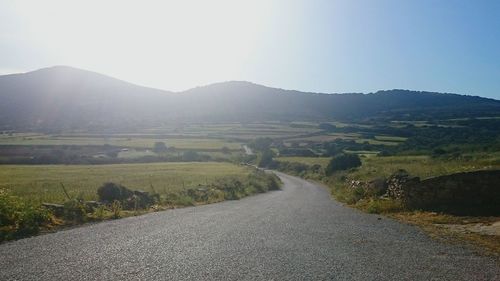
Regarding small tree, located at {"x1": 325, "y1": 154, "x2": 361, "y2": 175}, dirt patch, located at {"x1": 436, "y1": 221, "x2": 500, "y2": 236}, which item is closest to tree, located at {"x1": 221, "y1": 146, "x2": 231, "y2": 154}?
small tree, located at {"x1": 325, "y1": 154, "x2": 361, "y2": 175}

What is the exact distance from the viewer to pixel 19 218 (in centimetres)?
1608

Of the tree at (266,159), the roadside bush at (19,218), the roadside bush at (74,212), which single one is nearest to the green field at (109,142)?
the tree at (266,159)

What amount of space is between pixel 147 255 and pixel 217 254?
72.9 inches

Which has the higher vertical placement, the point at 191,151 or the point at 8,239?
the point at 8,239

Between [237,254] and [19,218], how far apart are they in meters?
8.17

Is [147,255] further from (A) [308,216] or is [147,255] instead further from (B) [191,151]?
(B) [191,151]

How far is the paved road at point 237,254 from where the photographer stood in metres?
10.6

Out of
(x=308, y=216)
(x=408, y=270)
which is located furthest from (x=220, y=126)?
(x=408, y=270)

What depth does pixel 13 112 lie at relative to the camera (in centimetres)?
18912

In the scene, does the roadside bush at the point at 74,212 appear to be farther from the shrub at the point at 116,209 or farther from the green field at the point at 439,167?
the green field at the point at 439,167

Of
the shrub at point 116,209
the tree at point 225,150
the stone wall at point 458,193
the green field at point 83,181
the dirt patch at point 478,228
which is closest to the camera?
the dirt patch at point 478,228

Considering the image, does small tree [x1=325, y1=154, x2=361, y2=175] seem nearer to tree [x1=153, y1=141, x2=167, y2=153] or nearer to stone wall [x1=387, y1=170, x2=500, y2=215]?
tree [x1=153, y1=141, x2=167, y2=153]

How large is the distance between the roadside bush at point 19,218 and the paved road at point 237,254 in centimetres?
90

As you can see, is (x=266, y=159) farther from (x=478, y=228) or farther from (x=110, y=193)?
(x=478, y=228)
